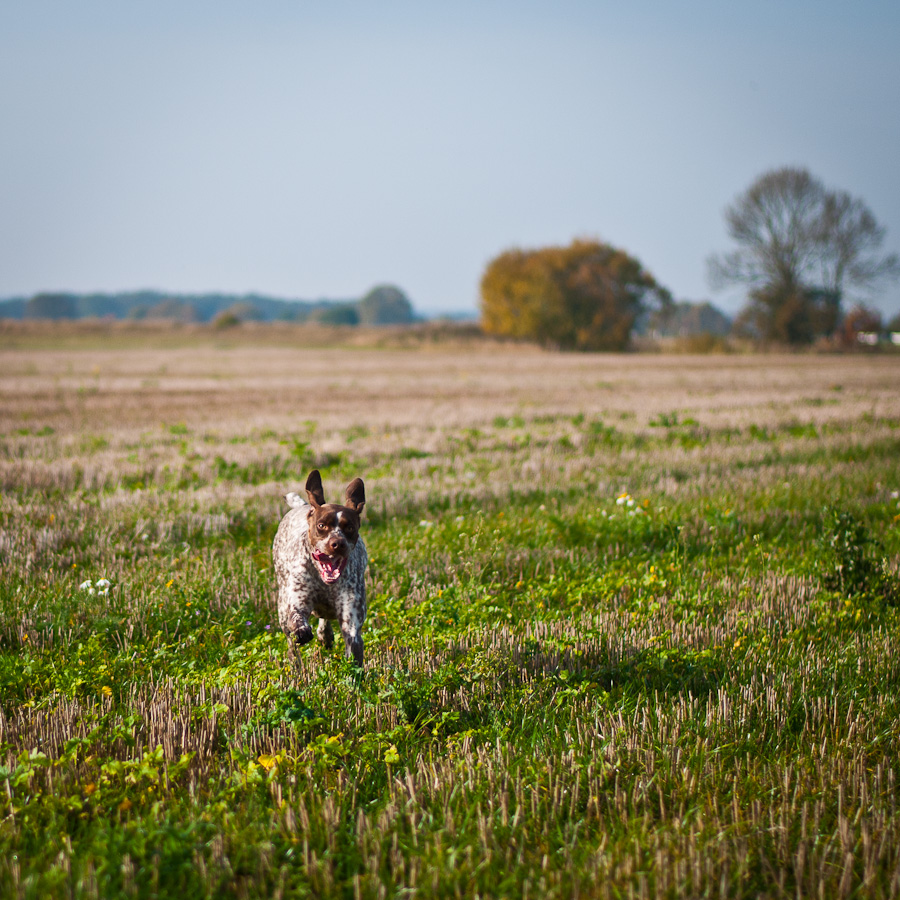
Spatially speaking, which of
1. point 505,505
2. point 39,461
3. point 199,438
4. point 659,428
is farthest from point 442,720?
point 659,428

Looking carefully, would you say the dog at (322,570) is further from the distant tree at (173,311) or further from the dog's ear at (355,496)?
the distant tree at (173,311)

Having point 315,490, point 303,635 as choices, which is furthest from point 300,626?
point 315,490

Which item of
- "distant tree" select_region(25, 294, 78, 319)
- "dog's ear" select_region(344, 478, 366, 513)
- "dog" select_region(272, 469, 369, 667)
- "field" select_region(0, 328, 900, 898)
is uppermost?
"distant tree" select_region(25, 294, 78, 319)

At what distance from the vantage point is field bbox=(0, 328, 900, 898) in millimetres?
2752

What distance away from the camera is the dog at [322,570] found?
3709 millimetres

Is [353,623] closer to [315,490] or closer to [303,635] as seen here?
[303,635]

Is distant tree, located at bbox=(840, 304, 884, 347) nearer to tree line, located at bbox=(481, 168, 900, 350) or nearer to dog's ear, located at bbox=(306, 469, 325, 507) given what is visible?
tree line, located at bbox=(481, 168, 900, 350)

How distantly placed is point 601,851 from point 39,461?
34.8 ft

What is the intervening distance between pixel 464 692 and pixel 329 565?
1.13 metres

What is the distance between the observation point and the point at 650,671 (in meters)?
4.53

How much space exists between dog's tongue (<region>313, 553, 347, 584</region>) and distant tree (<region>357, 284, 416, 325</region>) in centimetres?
14962

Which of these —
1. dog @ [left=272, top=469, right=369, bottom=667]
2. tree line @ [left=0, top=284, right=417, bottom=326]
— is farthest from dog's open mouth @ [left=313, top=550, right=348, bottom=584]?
tree line @ [left=0, top=284, right=417, bottom=326]

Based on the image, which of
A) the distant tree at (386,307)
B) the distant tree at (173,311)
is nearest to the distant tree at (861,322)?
the distant tree at (386,307)

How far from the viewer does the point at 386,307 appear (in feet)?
501
